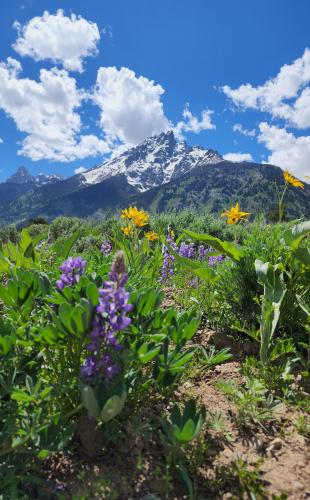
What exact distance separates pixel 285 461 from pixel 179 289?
8.69 feet

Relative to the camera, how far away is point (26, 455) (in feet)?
5.72

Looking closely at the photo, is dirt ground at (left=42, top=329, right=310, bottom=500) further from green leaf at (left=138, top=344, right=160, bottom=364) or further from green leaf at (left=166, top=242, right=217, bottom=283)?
green leaf at (left=166, top=242, right=217, bottom=283)

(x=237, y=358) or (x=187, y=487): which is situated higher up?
(x=237, y=358)

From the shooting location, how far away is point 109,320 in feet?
5.01

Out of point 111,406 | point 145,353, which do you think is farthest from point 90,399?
point 145,353

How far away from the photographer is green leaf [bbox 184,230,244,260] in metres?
2.79

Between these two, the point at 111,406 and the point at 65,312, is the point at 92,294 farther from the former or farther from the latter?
the point at 111,406

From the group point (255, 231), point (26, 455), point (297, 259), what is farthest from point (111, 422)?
point (255, 231)

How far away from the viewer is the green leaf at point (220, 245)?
110 inches

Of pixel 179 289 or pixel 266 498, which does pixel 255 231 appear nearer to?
pixel 179 289

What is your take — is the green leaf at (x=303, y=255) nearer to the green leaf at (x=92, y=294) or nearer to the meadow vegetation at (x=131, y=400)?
the meadow vegetation at (x=131, y=400)

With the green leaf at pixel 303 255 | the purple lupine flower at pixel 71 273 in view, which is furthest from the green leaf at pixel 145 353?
the green leaf at pixel 303 255

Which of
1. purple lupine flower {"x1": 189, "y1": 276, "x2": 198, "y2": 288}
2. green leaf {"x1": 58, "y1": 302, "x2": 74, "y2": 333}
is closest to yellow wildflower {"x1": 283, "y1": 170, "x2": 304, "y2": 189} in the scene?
purple lupine flower {"x1": 189, "y1": 276, "x2": 198, "y2": 288}

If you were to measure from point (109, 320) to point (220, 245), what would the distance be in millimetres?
1561
